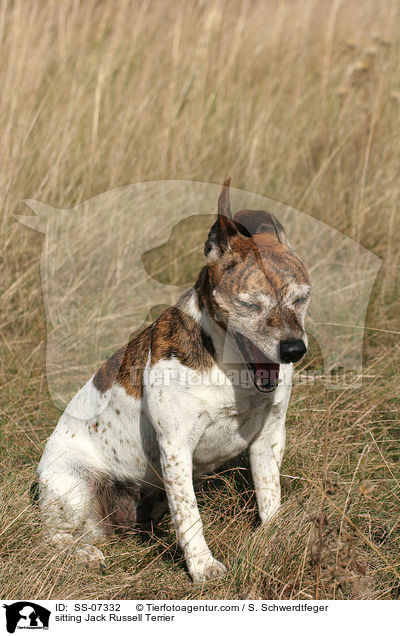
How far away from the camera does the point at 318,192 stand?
6.38 metres

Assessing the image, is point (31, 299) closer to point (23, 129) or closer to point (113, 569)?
point (23, 129)

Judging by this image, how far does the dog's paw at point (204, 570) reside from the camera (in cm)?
327

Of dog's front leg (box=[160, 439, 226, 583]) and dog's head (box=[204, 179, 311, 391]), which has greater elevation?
dog's head (box=[204, 179, 311, 391])

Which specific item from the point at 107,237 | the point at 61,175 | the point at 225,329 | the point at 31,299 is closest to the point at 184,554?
the point at 225,329

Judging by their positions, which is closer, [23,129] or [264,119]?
[23,129]

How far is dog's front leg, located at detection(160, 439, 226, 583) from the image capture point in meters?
3.27

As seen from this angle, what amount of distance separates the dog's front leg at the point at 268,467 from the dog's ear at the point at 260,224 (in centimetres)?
94

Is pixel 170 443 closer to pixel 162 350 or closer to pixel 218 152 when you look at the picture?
pixel 162 350

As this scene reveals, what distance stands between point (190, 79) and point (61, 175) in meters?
1.64

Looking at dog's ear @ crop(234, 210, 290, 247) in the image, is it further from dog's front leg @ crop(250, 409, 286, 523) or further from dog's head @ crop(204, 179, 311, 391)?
dog's front leg @ crop(250, 409, 286, 523)

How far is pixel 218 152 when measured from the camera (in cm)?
665
